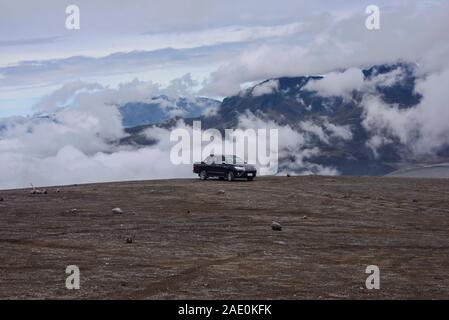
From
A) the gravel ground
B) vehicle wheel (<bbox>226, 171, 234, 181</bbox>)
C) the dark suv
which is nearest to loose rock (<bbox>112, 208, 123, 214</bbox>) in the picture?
the gravel ground

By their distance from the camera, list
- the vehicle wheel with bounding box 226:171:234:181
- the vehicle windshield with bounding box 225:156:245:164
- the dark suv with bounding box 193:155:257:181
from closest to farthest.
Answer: the dark suv with bounding box 193:155:257:181
the vehicle wheel with bounding box 226:171:234:181
the vehicle windshield with bounding box 225:156:245:164

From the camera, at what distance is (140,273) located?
15.6 meters

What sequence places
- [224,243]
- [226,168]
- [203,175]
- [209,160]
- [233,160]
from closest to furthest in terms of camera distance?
[224,243]
[226,168]
[233,160]
[209,160]
[203,175]

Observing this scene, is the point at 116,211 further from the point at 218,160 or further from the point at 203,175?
the point at 203,175

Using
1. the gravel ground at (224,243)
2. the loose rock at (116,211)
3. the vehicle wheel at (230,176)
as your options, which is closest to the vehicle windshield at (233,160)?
the vehicle wheel at (230,176)

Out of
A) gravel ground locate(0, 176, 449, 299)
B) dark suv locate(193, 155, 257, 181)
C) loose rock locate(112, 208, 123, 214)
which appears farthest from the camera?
dark suv locate(193, 155, 257, 181)

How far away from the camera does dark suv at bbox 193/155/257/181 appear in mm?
44406

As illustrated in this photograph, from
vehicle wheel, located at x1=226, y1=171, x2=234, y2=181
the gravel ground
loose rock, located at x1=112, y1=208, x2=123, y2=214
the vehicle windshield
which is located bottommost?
the gravel ground

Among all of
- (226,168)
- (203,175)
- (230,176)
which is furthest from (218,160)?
(203,175)

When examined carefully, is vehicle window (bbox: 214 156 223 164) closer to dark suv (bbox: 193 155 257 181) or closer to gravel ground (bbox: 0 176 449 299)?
dark suv (bbox: 193 155 257 181)

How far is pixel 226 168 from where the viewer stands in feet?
147
